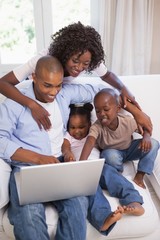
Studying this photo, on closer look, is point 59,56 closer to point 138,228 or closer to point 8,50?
point 138,228

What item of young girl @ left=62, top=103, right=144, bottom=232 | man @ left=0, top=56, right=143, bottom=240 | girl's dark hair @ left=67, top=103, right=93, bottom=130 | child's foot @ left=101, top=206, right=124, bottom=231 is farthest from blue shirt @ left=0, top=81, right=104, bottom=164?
child's foot @ left=101, top=206, right=124, bottom=231

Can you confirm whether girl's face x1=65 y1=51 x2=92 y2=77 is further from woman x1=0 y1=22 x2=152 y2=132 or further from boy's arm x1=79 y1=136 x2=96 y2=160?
boy's arm x1=79 y1=136 x2=96 y2=160

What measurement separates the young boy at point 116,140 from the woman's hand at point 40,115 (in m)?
0.23

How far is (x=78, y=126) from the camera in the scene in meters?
1.46

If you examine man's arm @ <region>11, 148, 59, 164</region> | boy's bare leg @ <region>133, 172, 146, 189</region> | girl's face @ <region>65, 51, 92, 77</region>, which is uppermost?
girl's face @ <region>65, 51, 92, 77</region>

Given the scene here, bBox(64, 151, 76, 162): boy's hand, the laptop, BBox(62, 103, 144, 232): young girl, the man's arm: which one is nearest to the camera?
the laptop

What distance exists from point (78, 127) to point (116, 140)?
221 millimetres

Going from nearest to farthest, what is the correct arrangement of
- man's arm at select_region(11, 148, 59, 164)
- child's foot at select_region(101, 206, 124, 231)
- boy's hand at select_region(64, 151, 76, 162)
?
child's foot at select_region(101, 206, 124, 231)
man's arm at select_region(11, 148, 59, 164)
boy's hand at select_region(64, 151, 76, 162)

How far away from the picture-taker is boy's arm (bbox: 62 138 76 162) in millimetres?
1256

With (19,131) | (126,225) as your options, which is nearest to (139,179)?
(126,225)

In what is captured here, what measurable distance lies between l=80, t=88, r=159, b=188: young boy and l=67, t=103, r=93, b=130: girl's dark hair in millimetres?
88

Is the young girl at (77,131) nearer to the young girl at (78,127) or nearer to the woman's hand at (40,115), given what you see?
the young girl at (78,127)

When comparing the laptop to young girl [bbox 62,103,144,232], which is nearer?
the laptop

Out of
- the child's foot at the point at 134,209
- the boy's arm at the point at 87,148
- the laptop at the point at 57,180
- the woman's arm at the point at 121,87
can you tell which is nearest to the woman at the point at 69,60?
the woman's arm at the point at 121,87
